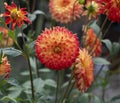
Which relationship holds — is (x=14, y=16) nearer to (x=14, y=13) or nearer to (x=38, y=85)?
(x=14, y=13)

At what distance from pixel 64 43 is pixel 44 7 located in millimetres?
1541

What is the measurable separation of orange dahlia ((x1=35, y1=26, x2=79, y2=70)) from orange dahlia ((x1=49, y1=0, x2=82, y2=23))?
29 cm

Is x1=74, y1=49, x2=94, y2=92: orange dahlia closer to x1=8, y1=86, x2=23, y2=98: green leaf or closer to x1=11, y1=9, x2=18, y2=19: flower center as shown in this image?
x1=11, y1=9, x2=18, y2=19: flower center

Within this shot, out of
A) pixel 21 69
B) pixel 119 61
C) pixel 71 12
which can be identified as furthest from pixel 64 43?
pixel 119 61

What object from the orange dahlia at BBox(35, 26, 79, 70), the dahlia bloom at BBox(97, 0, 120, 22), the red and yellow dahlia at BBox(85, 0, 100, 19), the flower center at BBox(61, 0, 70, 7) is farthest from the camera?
the flower center at BBox(61, 0, 70, 7)

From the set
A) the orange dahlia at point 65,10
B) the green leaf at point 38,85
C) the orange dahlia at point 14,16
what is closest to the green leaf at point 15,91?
the green leaf at point 38,85

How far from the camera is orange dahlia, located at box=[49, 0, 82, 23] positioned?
3.79 feet

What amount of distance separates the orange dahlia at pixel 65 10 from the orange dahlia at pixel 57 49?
285 millimetres

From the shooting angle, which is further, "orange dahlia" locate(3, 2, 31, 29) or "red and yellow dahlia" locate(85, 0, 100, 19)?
"red and yellow dahlia" locate(85, 0, 100, 19)

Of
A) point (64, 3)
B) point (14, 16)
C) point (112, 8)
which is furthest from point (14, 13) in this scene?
point (64, 3)

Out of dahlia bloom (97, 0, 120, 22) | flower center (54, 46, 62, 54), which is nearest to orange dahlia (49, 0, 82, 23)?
dahlia bloom (97, 0, 120, 22)

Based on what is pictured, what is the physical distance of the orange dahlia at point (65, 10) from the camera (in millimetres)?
1155

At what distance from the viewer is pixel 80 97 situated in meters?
1.36

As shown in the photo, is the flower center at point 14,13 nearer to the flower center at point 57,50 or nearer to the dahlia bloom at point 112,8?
the flower center at point 57,50
